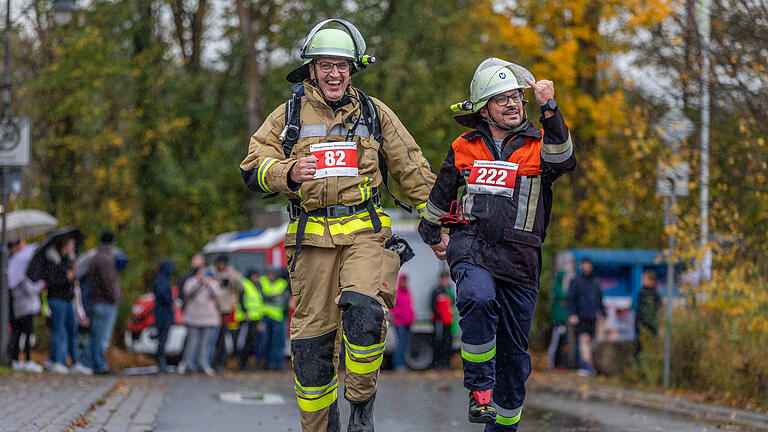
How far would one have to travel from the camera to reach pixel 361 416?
245 inches

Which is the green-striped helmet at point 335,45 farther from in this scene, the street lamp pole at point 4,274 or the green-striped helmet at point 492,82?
the street lamp pole at point 4,274

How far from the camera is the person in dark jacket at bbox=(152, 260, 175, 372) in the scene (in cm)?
1762

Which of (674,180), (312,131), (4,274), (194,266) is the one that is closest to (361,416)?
(312,131)

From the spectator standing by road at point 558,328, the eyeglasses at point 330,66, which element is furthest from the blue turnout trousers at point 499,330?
the spectator standing by road at point 558,328

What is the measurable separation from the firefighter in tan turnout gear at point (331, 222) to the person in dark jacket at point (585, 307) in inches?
474

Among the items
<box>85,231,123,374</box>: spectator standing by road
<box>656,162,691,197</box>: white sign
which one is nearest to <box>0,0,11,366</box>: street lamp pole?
<box>85,231,123,374</box>: spectator standing by road

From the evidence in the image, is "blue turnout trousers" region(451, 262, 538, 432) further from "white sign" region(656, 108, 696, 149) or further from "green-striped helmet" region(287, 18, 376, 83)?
"white sign" region(656, 108, 696, 149)

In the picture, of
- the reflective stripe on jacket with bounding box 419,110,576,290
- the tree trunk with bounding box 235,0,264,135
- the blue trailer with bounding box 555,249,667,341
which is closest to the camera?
the reflective stripe on jacket with bounding box 419,110,576,290

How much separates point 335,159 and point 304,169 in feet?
0.76

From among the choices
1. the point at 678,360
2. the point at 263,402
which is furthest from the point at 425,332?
the point at 263,402

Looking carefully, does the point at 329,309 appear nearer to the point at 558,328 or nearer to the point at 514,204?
the point at 514,204

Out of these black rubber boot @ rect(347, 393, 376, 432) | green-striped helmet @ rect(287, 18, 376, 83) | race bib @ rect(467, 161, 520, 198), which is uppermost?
green-striped helmet @ rect(287, 18, 376, 83)

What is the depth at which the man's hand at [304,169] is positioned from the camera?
6242 mm

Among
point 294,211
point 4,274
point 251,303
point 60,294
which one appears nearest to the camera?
point 294,211
